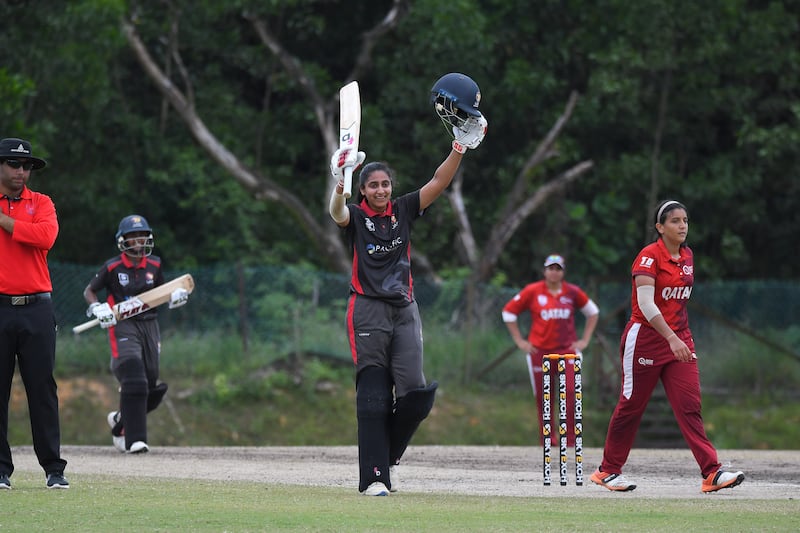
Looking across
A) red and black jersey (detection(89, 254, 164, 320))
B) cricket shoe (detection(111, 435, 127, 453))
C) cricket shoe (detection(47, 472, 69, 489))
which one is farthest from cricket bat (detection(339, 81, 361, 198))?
cricket shoe (detection(111, 435, 127, 453))

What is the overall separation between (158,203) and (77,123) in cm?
226

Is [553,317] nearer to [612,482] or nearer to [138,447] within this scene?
[138,447]

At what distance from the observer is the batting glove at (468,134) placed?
30.1ft

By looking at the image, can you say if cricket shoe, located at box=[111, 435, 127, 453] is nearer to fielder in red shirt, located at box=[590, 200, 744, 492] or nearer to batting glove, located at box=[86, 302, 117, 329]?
batting glove, located at box=[86, 302, 117, 329]

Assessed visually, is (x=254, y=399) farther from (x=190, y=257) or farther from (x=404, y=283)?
(x=404, y=283)

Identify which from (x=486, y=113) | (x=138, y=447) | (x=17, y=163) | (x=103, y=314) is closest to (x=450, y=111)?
(x=17, y=163)

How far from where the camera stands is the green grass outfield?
723cm

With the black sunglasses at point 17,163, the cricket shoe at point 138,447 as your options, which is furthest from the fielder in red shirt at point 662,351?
the cricket shoe at point 138,447

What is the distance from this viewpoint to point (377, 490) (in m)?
9.06

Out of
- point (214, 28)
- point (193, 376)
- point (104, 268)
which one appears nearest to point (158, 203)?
point (214, 28)

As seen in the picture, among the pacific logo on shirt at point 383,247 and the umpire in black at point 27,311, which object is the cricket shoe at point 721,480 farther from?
the umpire in black at point 27,311

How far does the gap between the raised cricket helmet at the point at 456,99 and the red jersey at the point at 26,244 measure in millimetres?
2775

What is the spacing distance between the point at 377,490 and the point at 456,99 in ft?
8.73

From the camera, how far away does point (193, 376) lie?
20828 millimetres
